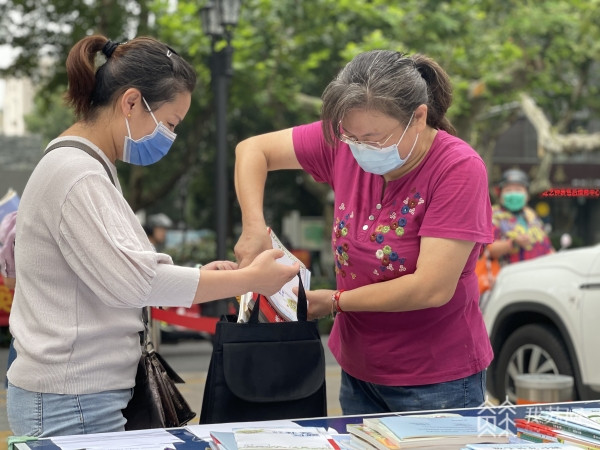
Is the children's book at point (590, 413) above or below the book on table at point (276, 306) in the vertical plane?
below

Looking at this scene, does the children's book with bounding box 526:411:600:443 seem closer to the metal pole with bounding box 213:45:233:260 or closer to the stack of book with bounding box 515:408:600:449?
the stack of book with bounding box 515:408:600:449

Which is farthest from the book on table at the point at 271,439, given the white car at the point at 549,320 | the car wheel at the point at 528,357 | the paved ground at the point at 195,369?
the car wheel at the point at 528,357

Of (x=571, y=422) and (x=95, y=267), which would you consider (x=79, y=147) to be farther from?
(x=571, y=422)

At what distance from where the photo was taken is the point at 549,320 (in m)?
7.05

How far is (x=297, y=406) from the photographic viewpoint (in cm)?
293

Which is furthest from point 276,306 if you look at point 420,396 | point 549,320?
point 549,320

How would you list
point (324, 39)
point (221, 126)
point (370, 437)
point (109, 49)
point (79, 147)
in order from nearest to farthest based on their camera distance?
point (370, 437) < point (79, 147) < point (109, 49) < point (221, 126) < point (324, 39)

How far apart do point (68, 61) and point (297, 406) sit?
1204 millimetres

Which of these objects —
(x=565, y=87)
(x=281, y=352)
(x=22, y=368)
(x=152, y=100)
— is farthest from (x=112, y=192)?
(x=565, y=87)

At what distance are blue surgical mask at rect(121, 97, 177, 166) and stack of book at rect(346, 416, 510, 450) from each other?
1.00 m

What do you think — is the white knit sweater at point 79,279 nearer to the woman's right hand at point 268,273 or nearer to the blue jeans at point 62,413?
the blue jeans at point 62,413

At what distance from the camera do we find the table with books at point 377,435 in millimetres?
2281

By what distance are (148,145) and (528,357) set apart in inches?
193

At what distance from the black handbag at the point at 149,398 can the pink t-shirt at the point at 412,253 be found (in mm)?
628
